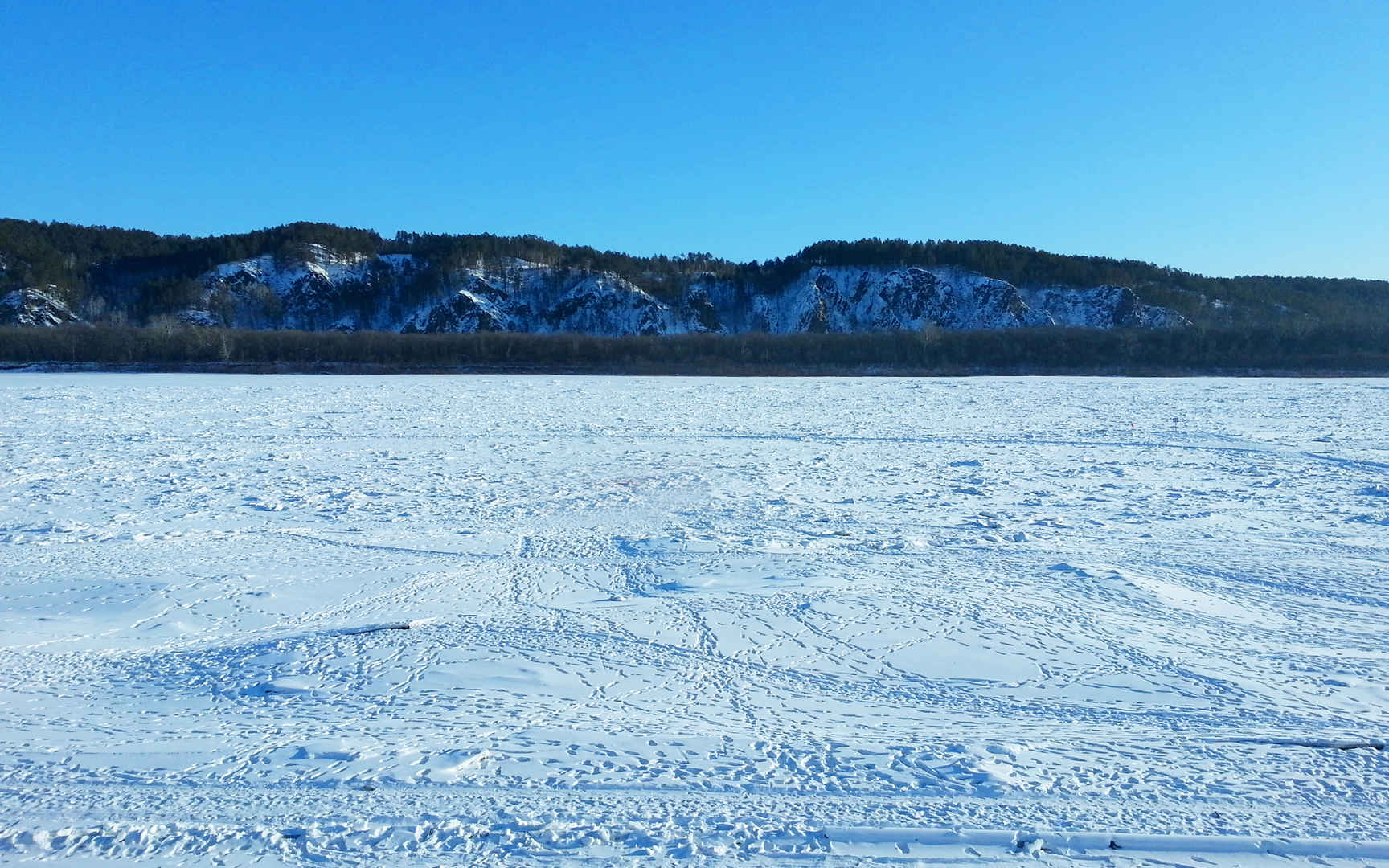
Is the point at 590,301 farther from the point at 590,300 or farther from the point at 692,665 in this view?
the point at 692,665

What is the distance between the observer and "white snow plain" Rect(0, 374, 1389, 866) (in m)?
3.28

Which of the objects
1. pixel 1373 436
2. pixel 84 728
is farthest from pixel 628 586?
pixel 1373 436

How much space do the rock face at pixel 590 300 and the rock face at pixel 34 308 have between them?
32.3 feet

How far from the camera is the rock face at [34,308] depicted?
235ft

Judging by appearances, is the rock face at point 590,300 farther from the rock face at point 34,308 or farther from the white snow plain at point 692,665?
the white snow plain at point 692,665

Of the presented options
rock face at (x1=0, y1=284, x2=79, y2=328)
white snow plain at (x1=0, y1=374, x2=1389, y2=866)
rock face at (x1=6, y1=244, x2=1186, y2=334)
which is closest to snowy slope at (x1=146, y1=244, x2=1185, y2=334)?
rock face at (x1=6, y1=244, x2=1186, y2=334)

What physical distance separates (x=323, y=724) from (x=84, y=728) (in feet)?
3.60

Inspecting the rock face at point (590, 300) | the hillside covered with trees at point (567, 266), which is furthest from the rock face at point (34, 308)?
the rock face at point (590, 300)

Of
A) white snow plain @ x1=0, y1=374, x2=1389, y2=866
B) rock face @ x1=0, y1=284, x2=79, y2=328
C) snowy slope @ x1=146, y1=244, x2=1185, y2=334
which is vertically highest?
snowy slope @ x1=146, y1=244, x2=1185, y2=334

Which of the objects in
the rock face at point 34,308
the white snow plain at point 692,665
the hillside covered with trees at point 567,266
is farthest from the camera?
the hillside covered with trees at point 567,266

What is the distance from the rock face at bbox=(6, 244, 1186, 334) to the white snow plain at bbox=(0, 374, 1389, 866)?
2788 inches

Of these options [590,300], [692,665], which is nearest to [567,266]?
[590,300]

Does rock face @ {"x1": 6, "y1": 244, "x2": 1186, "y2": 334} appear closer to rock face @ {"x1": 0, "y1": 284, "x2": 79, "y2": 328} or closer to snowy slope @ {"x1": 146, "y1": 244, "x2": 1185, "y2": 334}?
snowy slope @ {"x1": 146, "y1": 244, "x2": 1185, "y2": 334}

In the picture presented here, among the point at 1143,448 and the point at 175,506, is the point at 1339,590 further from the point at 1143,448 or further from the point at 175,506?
the point at 175,506
